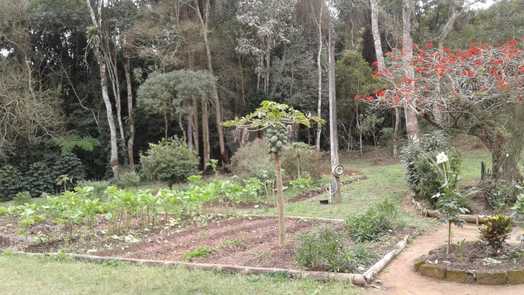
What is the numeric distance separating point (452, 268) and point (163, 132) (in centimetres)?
1983

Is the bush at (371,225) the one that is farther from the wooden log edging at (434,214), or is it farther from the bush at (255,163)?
the bush at (255,163)

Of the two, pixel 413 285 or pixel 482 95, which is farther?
pixel 482 95

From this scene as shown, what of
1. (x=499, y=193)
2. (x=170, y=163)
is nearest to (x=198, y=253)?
(x=499, y=193)

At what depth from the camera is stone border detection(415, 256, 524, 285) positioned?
5016 millimetres

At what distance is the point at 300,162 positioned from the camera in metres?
14.2

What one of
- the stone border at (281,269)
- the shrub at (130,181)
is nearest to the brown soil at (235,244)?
the stone border at (281,269)

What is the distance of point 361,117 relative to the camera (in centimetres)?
2325

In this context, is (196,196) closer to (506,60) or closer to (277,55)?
(506,60)

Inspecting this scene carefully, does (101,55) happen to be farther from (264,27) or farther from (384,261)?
(384,261)

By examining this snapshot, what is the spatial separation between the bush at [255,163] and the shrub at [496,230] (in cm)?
704

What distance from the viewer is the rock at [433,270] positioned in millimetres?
5285

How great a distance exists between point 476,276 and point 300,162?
30.4 ft

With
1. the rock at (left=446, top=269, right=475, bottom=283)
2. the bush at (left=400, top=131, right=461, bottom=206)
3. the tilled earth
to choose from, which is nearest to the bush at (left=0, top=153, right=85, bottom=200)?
the tilled earth

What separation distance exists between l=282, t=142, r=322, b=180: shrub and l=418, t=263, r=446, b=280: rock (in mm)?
8364
